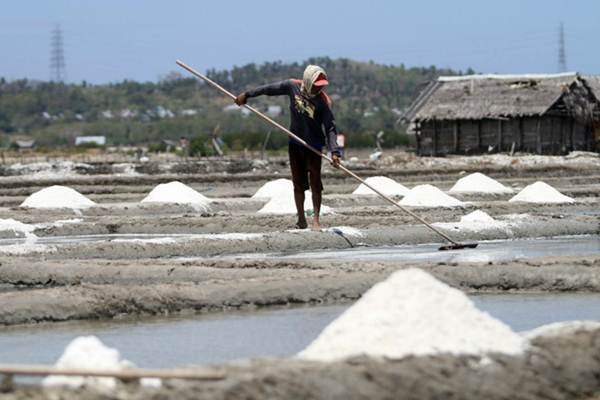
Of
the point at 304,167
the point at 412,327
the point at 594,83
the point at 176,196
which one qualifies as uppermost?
the point at 594,83

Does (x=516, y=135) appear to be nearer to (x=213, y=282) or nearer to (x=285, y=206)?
(x=285, y=206)

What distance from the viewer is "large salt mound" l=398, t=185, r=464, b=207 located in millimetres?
14477

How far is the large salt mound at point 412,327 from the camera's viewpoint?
4.89 meters

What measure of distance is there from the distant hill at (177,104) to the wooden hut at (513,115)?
1330 inches

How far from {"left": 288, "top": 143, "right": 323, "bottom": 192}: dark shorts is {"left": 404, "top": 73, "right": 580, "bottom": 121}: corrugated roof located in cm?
2232

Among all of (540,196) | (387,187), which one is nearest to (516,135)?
(387,187)

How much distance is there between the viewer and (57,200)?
51.4 ft

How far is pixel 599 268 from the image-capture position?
8180 mm

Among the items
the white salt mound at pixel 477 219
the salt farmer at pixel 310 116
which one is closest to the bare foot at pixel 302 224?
the salt farmer at pixel 310 116

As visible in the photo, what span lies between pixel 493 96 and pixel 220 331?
28.0 metres

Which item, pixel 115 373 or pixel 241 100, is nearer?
pixel 115 373

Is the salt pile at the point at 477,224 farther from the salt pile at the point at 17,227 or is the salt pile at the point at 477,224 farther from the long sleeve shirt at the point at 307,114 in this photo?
the salt pile at the point at 17,227

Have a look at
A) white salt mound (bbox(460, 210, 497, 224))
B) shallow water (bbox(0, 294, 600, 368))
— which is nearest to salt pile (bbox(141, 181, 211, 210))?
white salt mound (bbox(460, 210, 497, 224))

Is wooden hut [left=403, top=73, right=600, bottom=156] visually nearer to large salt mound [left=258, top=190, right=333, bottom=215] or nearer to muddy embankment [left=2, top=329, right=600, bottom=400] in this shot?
large salt mound [left=258, top=190, right=333, bottom=215]
